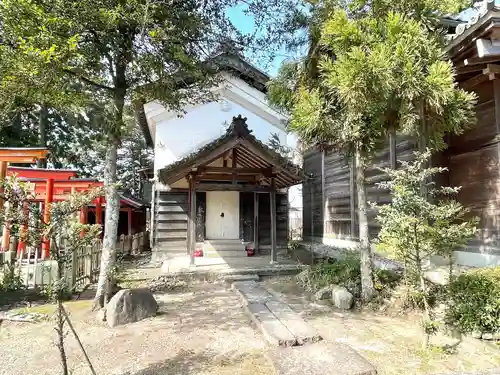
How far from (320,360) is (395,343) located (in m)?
1.25

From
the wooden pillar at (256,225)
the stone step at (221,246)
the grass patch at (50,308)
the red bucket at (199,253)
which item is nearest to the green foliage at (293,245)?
the wooden pillar at (256,225)

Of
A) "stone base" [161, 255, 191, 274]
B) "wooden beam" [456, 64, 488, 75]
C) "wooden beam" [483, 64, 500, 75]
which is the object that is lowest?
"stone base" [161, 255, 191, 274]

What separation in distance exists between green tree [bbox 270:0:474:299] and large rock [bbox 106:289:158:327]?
13.3 ft

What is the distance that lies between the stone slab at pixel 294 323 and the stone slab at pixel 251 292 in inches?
13.7

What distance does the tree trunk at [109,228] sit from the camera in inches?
251

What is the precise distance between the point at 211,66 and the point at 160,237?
7058mm

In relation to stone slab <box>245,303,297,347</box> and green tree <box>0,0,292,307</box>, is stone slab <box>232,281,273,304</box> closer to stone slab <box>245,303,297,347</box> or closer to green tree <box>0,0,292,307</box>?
stone slab <box>245,303,297,347</box>

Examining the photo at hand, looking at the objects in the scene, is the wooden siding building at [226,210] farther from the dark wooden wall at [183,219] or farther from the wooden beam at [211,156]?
the wooden beam at [211,156]

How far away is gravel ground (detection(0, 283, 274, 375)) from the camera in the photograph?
3.93 m

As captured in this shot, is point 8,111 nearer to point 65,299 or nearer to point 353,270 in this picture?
point 65,299

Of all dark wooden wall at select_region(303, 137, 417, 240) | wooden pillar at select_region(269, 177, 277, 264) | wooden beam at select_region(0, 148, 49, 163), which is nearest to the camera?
wooden beam at select_region(0, 148, 49, 163)

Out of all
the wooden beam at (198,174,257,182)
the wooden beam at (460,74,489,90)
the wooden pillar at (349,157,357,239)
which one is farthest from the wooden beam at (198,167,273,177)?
the wooden beam at (460,74,489,90)

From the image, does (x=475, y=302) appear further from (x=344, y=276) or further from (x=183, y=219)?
(x=183, y=219)

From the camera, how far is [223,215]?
490 inches
